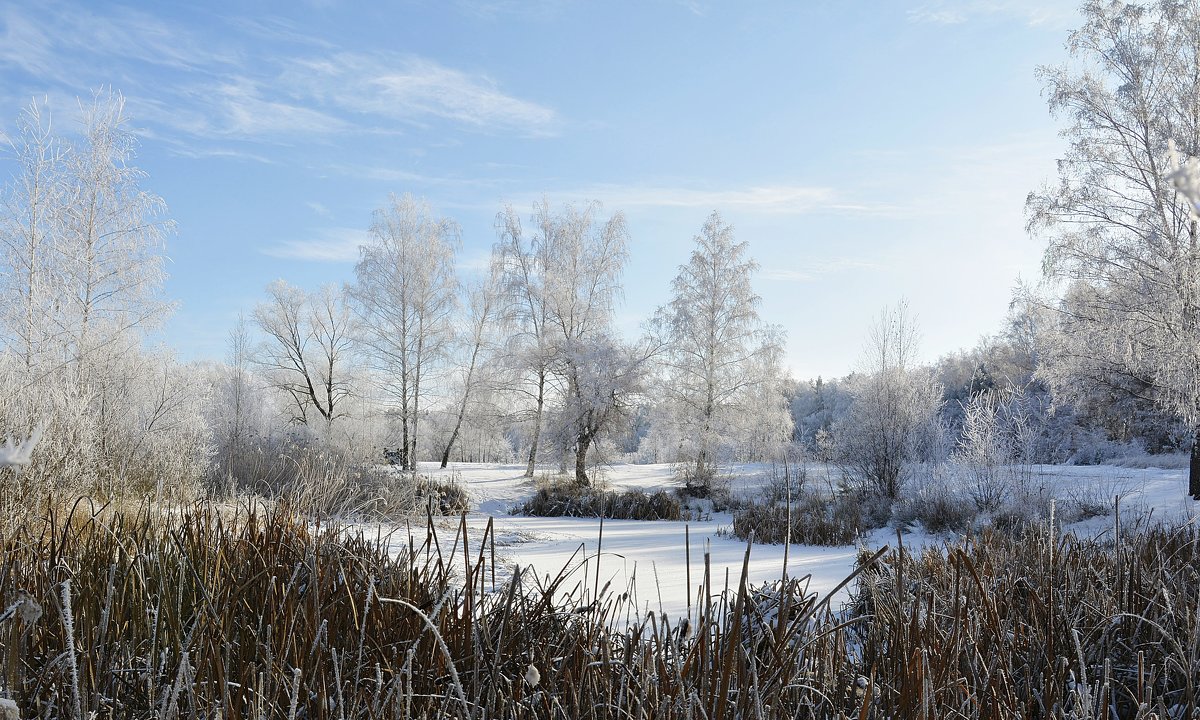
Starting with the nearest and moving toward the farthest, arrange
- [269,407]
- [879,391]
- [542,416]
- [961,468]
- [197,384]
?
1. [961,468]
2. [879,391]
3. [197,384]
4. [542,416]
5. [269,407]

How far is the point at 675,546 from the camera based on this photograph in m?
8.53

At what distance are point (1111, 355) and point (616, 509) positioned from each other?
9.65 m

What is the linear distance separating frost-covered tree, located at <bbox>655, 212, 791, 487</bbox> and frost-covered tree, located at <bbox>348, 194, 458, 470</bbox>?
25.8 ft

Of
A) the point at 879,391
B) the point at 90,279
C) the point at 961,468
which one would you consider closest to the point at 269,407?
the point at 90,279

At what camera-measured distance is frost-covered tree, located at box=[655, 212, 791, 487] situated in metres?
20.0

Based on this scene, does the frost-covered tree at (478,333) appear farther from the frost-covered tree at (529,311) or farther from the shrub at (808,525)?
the shrub at (808,525)

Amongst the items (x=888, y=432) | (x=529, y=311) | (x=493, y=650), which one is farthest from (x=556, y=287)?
(x=493, y=650)

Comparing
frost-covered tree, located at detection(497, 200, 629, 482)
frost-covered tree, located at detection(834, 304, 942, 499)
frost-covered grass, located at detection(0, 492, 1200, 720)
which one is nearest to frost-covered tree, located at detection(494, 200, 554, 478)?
frost-covered tree, located at detection(497, 200, 629, 482)

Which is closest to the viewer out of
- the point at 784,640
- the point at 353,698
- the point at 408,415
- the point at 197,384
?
the point at 784,640

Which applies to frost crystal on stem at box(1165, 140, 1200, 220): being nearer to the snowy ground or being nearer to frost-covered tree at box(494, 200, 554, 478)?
the snowy ground

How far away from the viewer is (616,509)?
45.4 ft

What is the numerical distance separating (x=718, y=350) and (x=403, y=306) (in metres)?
10.4

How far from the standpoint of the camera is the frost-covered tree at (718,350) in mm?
19969

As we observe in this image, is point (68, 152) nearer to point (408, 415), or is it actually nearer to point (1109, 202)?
point (408, 415)
